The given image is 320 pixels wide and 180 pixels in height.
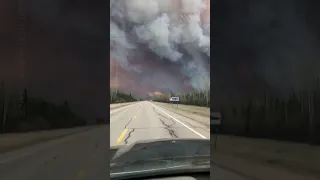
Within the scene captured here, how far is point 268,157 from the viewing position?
119cm

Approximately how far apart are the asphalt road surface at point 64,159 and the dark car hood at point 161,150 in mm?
635

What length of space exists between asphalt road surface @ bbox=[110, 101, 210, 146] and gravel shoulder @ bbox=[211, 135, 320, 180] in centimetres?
104

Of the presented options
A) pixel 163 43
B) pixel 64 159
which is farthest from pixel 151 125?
pixel 64 159

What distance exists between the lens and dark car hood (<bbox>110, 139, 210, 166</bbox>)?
214 centimetres

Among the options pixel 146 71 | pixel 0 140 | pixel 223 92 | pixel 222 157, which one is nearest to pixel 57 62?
pixel 0 140

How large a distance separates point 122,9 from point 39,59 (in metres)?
1.34

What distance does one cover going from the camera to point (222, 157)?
1.60m

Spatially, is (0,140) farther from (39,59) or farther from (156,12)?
(156,12)

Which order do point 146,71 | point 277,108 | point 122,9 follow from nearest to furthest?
point 277,108, point 122,9, point 146,71

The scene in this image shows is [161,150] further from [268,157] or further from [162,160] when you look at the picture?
[268,157]

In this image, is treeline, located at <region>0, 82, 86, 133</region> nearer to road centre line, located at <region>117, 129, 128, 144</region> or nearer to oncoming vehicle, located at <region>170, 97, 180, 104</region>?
road centre line, located at <region>117, 129, 128, 144</region>

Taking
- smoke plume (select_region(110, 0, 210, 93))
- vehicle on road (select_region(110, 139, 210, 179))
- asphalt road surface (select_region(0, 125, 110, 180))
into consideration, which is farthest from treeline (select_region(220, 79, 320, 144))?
smoke plume (select_region(110, 0, 210, 93))

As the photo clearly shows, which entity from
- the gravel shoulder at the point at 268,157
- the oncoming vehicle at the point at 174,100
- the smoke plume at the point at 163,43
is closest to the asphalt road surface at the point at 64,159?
the gravel shoulder at the point at 268,157

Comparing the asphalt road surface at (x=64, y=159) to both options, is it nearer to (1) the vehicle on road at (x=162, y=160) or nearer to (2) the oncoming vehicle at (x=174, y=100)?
(1) the vehicle on road at (x=162, y=160)
